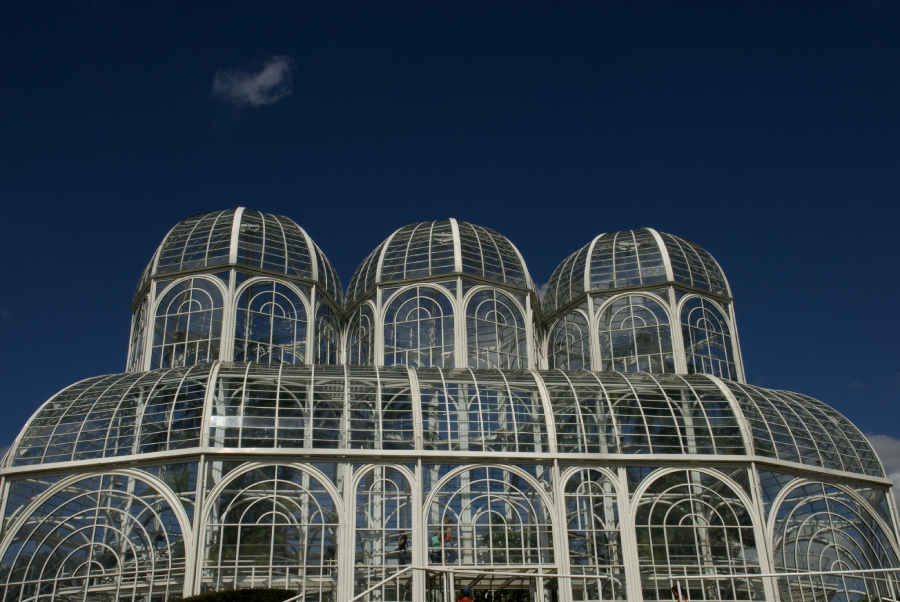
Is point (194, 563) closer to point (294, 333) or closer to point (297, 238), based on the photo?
point (294, 333)

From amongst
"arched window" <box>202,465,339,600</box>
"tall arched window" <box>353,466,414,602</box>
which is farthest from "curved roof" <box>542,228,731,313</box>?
"arched window" <box>202,465,339,600</box>

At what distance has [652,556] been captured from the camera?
26156mm

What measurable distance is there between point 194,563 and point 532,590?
10099mm

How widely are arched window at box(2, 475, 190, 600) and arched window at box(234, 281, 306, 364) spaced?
10213 mm

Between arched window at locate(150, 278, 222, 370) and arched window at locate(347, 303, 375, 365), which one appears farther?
arched window at locate(347, 303, 375, 365)

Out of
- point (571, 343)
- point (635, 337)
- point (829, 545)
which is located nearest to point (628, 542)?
point (829, 545)

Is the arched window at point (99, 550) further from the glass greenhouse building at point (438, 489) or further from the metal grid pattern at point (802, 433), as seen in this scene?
the metal grid pattern at point (802, 433)

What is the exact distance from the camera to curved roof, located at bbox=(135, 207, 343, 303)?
119ft

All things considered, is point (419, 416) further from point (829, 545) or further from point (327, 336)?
point (829, 545)

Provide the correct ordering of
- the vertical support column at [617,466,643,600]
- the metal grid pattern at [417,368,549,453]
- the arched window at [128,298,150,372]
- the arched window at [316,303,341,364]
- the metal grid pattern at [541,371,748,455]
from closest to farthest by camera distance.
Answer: the vertical support column at [617,466,643,600] < the metal grid pattern at [417,368,549,453] < the metal grid pattern at [541,371,748,455] < the arched window at [128,298,150,372] < the arched window at [316,303,341,364]

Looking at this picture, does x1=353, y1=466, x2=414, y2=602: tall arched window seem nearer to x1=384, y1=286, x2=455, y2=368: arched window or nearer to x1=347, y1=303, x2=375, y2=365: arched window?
x1=384, y1=286, x2=455, y2=368: arched window

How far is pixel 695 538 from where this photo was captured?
86.1 feet

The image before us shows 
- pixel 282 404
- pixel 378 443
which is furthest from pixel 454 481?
pixel 282 404

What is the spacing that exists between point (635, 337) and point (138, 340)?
2185cm
